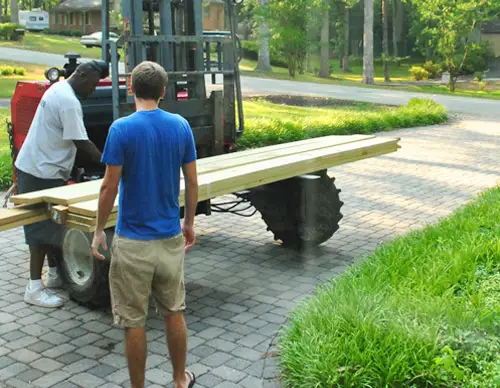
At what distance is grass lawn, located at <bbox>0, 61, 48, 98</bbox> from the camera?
2298 cm

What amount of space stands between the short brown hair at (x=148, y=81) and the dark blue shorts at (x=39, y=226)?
2012 mm

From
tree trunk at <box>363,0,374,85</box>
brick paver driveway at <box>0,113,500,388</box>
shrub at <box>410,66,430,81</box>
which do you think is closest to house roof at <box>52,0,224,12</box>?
shrub at <box>410,66,430,81</box>

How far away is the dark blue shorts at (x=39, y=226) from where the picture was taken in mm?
5684

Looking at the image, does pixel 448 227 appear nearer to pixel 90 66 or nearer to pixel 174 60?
pixel 174 60

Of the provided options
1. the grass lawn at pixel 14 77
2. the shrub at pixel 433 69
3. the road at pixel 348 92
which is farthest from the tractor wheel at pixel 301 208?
the shrub at pixel 433 69

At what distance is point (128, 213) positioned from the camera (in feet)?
13.1

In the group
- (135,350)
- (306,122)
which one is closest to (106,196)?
(135,350)

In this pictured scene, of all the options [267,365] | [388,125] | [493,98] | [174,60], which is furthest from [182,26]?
[493,98]

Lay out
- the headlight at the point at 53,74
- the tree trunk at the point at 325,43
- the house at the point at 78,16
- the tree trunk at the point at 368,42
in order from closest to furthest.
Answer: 1. the headlight at the point at 53,74
2. the tree trunk at the point at 368,42
3. the tree trunk at the point at 325,43
4. the house at the point at 78,16

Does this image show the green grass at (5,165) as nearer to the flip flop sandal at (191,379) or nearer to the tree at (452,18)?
the flip flop sandal at (191,379)

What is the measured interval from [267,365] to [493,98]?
2697cm

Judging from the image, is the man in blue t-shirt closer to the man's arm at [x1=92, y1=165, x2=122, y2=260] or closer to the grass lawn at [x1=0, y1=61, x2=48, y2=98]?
the man's arm at [x1=92, y1=165, x2=122, y2=260]

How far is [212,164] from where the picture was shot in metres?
6.38

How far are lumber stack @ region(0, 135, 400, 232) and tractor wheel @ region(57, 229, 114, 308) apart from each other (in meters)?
0.54
